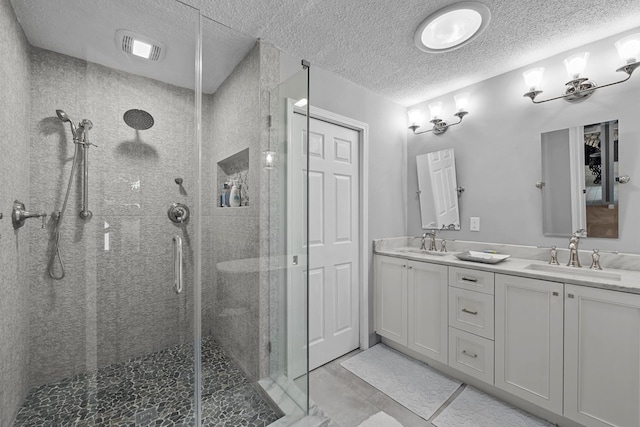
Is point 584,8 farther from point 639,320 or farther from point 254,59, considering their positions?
point 254,59

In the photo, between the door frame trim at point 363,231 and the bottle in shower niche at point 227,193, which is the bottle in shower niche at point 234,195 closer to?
the bottle in shower niche at point 227,193

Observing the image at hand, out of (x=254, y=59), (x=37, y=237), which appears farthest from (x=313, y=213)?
(x=37, y=237)

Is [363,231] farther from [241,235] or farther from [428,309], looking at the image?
[241,235]

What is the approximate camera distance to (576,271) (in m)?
1.68

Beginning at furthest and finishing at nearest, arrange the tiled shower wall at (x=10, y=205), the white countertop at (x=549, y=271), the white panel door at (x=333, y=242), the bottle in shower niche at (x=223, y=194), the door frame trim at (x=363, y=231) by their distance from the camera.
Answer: the door frame trim at (x=363, y=231) < the white panel door at (x=333, y=242) < the bottle in shower niche at (x=223, y=194) < the white countertop at (x=549, y=271) < the tiled shower wall at (x=10, y=205)

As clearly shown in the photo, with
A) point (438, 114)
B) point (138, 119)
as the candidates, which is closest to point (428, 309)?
point (438, 114)

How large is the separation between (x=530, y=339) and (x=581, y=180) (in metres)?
1.16

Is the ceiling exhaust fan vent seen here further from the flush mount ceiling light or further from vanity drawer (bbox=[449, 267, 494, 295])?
vanity drawer (bbox=[449, 267, 494, 295])

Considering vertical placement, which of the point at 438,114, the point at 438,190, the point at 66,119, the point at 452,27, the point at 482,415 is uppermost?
the point at 452,27

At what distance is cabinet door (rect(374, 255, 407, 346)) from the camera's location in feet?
7.48

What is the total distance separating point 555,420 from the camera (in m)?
1.55

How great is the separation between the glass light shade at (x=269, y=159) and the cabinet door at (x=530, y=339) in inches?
64.8

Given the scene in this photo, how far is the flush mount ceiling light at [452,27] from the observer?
151 centimetres

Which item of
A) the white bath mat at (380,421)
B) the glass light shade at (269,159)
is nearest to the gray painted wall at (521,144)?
the white bath mat at (380,421)
